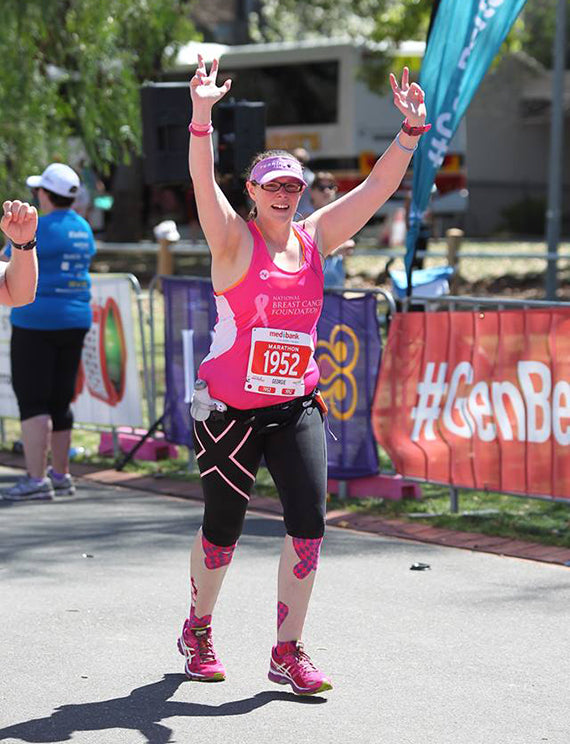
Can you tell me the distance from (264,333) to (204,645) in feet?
4.03

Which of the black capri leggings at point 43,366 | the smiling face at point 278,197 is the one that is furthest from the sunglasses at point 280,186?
the black capri leggings at point 43,366

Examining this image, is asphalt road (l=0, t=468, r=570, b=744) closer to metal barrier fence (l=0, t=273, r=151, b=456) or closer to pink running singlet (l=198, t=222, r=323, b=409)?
pink running singlet (l=198, t=222, r=323, b=409)

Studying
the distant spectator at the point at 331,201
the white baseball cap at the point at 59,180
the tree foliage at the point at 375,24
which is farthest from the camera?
the tree foliage at the point at 375,24

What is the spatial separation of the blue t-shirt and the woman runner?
3.77 meters

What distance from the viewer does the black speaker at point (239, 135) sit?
33.1 ft

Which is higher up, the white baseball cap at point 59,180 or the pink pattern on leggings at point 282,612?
the white baseball cap at point 59,180

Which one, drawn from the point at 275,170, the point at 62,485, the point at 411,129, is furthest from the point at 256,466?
the point at 62,485

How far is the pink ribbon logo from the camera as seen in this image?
5.05 metres

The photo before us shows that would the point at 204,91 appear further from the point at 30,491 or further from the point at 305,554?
the point at 30,491

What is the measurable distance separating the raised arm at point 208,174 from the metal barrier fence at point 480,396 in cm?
317

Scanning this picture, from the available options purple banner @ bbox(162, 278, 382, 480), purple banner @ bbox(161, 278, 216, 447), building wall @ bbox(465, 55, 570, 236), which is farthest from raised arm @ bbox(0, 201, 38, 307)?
building wall @ bbox(465, 55, 570, 236)

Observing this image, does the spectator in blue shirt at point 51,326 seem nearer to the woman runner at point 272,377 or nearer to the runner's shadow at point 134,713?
the woman runner at point 272,377

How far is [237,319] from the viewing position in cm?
509

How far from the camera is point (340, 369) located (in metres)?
8.95
